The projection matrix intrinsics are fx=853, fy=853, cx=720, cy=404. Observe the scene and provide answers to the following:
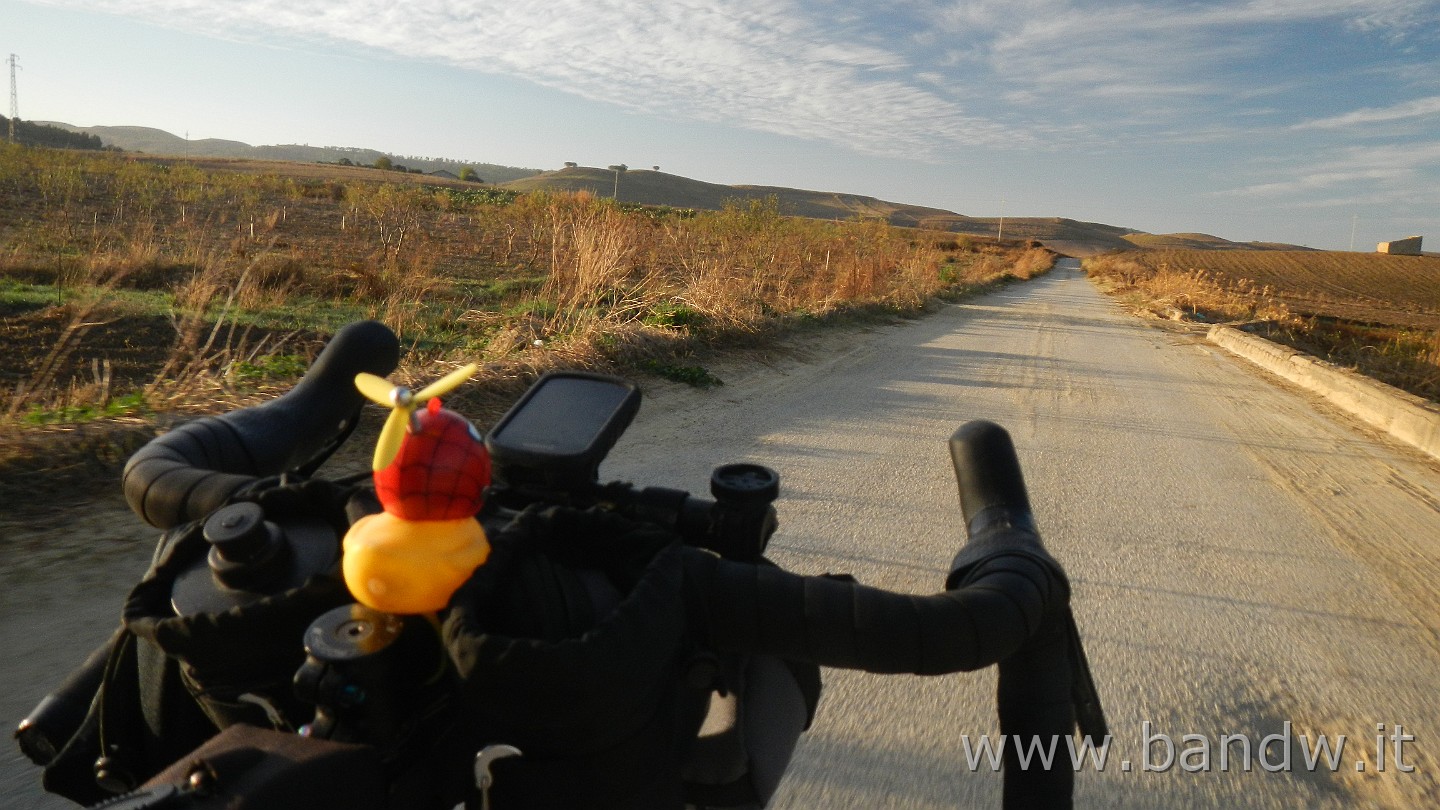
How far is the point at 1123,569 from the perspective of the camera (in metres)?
3.71

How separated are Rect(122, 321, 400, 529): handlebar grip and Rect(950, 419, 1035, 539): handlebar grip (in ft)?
2.77

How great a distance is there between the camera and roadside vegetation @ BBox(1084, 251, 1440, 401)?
42.8 feet

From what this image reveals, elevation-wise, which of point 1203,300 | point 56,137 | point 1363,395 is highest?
point 56,137

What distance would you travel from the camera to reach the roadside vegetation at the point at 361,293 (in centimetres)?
515

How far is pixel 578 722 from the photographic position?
72cm

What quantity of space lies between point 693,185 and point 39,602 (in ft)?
418

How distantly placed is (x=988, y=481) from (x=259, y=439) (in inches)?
40.7

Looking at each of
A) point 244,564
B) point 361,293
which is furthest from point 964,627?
point 361,293

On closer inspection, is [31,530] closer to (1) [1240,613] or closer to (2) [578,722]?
(2) [578,722]

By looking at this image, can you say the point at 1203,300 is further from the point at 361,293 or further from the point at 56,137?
the point at 56,137

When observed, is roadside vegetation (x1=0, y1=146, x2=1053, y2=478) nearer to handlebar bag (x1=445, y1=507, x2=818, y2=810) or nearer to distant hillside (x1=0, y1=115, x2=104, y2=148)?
handlebar bag (x1=445, y1=507, x2=818, y2=810)

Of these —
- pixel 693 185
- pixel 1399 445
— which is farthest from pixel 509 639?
pixel 693 185

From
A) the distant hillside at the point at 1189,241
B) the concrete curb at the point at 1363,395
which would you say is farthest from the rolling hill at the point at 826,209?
the concrete curb at the point at 1363,395

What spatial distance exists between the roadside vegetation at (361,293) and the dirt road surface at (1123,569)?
0.97 meters
